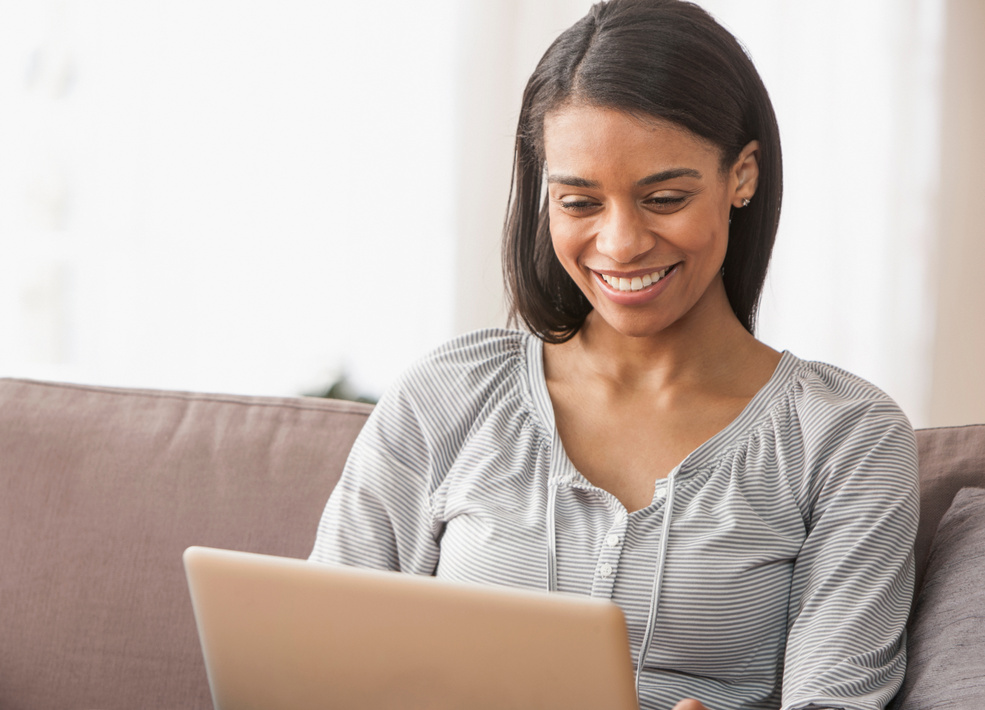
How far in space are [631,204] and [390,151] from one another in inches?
80.6

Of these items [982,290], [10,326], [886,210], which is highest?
[886,210]

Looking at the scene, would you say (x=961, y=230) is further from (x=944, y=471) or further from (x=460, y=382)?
(x=460, y=382)

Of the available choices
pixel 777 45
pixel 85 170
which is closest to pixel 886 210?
pixel 777 45

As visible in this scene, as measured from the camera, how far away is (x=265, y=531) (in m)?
1.37

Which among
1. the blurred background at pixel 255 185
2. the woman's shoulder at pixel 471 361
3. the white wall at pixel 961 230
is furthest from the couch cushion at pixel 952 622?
the blurred background at pixel 255 185

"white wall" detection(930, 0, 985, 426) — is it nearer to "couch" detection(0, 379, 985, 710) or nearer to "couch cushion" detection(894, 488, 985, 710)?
"couch" detection(0, 379, 985, 710)

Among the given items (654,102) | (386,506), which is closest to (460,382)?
(386,506)

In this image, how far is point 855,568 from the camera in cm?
106

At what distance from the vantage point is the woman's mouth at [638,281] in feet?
3.75

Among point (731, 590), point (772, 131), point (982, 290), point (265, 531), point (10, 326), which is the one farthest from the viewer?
point (10, 326)

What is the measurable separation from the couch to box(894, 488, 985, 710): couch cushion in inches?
3.5

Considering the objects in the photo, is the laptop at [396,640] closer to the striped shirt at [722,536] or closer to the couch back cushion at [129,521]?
the striped shirt at [722,536]

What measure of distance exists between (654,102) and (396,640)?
0.62 m

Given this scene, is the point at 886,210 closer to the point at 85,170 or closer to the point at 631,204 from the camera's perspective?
the point at 631,204
